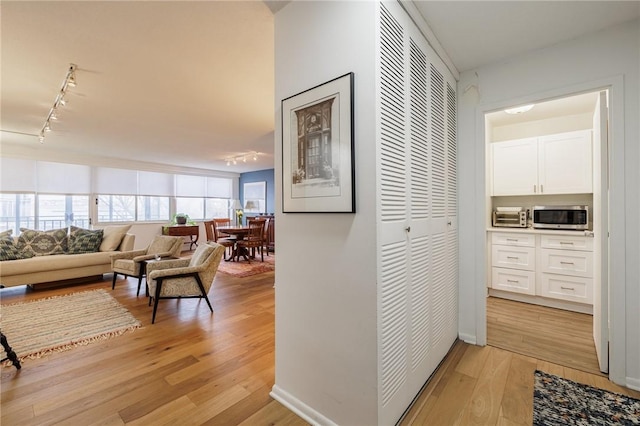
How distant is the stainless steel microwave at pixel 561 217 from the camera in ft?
10.8

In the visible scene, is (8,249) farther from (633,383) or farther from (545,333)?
(633,383)

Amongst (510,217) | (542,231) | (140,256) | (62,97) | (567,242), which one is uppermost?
(62,97)

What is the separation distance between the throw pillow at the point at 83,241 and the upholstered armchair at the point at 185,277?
222 centimetres

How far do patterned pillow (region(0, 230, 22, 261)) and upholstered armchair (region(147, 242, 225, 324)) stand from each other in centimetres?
247

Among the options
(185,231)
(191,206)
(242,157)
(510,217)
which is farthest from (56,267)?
(510,217)

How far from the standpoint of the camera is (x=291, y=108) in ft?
5.48

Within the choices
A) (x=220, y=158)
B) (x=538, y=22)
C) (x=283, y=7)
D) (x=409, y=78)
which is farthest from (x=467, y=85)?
(x=220, y=158)

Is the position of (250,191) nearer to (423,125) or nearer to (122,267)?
(122,267)

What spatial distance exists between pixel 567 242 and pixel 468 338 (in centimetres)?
189

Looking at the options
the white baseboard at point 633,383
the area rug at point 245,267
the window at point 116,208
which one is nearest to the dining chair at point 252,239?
the area rug at point 245,267

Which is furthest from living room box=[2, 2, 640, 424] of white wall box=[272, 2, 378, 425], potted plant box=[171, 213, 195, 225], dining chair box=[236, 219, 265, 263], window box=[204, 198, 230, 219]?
window box=[204, 198, 230, 219]

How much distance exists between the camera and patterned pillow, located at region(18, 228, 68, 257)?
4.30 m

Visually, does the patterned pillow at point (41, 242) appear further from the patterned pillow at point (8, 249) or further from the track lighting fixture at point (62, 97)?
the track lighting fixture at point (62, 97)

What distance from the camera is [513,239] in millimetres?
3615
